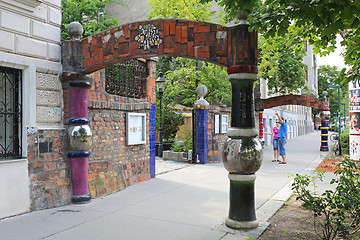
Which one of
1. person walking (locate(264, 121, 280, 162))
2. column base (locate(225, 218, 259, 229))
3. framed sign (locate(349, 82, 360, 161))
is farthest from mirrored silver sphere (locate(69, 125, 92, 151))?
framed sign (locate(349, 82, 360, 161))

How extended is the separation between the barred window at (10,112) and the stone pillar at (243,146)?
357cm

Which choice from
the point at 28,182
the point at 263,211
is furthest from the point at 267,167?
the point at 28,182

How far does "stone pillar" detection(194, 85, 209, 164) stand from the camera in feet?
41.3

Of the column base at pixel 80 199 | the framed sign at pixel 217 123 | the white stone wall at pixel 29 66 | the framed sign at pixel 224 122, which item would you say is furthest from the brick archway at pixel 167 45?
the framed sign at pixel 224 122

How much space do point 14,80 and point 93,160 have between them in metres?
2.25

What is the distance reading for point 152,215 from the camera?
18.5 feet

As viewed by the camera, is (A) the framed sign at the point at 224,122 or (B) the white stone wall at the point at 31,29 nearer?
(B) the white stone wall at the point at 31,29

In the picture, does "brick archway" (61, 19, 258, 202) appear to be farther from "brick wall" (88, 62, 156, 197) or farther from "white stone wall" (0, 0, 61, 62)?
"white stone wall" (0, 0, 61, 62)

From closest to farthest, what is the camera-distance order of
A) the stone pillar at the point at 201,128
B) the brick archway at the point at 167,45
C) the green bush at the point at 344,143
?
1. the brick archway at the point at 167,45
2. the stone pillar at the point at 201,128
3. the green bush at the point at 344,143

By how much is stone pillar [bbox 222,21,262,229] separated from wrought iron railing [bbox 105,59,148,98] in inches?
146

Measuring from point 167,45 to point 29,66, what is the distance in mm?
2444

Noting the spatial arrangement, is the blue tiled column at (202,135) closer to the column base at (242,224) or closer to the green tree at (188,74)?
the green tree at (188,74)

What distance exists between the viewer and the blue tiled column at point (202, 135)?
12615 millimetres

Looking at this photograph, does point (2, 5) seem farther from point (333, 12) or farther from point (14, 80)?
point (333, 12)
